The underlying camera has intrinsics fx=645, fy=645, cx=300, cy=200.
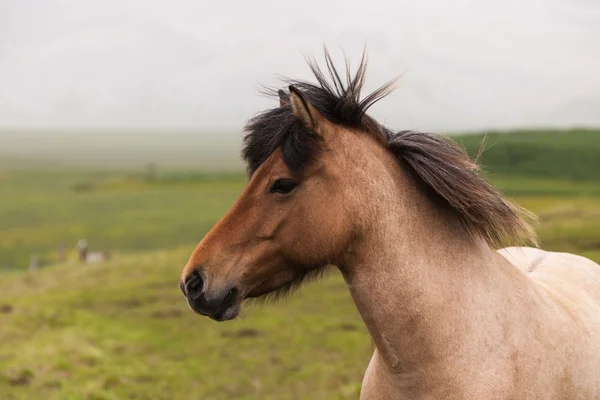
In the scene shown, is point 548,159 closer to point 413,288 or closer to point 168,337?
point 168,337

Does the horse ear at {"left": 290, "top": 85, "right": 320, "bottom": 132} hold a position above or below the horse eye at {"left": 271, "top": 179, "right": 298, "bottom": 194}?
above

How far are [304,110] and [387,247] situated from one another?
2.59 ft

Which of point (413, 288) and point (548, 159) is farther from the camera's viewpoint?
point (548, 159)

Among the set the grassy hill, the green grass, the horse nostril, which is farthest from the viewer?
the grassy hill

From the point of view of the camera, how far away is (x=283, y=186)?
10.5ft

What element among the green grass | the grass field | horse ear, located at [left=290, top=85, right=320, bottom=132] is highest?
horse ear, located at [left=290, top=85, right=320, bottom=132]

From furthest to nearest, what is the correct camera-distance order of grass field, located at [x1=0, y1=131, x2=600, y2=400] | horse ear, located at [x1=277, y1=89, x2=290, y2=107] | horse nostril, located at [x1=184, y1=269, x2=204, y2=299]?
grass field, located at [x1=0, y1=131, x2=600, y2=400] < horse ear, located at [x1=277, y1=89, x2=290, y2=107] < horse nostril, located at [x1=184, y1=269, x2=204, y2=299]

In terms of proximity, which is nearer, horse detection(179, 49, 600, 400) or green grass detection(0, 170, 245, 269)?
horse detection(179, 49, 600, 400)

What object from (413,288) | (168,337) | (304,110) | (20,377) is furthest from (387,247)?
(168,337)

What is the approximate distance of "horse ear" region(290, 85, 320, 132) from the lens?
3.02m

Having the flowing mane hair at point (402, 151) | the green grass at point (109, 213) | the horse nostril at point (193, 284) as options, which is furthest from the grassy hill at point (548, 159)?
the horse nostril at point (193, 284)

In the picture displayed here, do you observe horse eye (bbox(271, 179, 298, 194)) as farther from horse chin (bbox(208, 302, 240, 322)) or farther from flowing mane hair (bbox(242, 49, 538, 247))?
horse chin (bbox(208, 302, 240, 322))

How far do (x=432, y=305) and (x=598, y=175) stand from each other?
4884 cm

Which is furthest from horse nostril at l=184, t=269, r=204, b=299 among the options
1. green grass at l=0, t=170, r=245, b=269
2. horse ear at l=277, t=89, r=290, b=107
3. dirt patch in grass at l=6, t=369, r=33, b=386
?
Result: green grass at l=0, t=170, r=245, b=269
